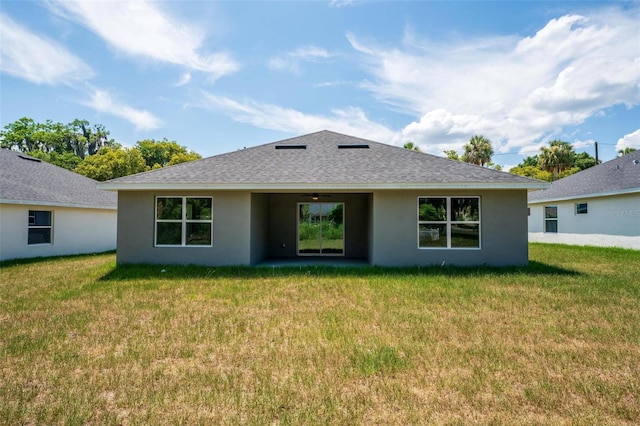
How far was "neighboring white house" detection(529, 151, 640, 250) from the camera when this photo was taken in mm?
14797

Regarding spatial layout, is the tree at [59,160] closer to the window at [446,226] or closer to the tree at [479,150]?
the window at [446,226]

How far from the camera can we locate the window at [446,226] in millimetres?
11023

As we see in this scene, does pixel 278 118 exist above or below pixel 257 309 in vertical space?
above

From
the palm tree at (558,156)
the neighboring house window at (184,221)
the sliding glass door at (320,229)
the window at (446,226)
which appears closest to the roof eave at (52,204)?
the neighboring house window at (184,221)

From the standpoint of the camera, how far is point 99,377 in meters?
3.78

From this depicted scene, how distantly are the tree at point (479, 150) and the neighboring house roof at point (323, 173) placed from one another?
1101 inches

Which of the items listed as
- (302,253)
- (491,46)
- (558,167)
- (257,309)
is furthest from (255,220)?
(558,167)

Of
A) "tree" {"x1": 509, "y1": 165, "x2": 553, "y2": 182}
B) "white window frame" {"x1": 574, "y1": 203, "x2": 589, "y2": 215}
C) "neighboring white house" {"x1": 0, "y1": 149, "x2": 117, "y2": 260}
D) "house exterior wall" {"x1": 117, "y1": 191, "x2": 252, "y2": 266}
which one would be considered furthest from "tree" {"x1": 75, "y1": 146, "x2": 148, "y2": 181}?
"tree" {"x1": 509, "y1": 165, "x2": 553, "y2": 182}

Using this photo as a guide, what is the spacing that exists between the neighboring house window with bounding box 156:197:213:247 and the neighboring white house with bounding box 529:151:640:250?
16689mm

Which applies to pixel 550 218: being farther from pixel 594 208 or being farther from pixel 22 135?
pixel 22 135

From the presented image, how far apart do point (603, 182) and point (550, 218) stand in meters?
3.72

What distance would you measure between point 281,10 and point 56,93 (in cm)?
2020

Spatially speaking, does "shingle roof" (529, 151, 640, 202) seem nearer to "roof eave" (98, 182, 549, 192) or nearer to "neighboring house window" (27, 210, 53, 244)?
"roof eave" (98, 182, 549, 192)

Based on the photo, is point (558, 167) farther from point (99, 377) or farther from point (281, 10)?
point (99, 377)
